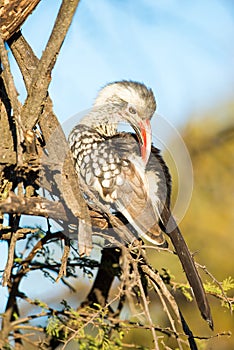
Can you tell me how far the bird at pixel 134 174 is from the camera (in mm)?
2996

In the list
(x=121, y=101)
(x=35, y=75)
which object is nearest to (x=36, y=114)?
(x=35, y=75)

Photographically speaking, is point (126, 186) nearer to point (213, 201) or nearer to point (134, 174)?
point (134, 174)

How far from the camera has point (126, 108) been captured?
3.57 meters

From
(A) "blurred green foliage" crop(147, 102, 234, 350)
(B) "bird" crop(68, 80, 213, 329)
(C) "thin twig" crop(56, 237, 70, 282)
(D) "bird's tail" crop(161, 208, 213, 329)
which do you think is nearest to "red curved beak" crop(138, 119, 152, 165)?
(B) "bird" crop(68, 80, 213, 329)

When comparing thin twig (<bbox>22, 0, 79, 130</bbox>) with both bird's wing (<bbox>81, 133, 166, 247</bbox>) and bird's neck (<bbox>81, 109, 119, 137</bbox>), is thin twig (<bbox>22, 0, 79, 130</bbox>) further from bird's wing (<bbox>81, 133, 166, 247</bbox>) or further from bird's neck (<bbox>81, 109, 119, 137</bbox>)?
bird's neck (<bbox>81, 109, 119, 137</bbox>)

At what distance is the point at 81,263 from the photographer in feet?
10.6

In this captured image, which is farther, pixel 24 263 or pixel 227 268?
pixel 227 268

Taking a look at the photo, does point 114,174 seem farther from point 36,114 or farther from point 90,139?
point 36,114

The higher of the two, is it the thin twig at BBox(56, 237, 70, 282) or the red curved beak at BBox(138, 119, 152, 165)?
the red curved beak at BBox(138, 119, 152, 165)

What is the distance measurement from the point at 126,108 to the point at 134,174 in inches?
24.4

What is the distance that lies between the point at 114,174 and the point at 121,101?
696 millimetres

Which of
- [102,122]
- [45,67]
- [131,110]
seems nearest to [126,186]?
[102,122]

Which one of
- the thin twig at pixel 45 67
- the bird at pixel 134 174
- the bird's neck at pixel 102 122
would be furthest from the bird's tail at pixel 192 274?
the thin twig at pixel 45 67

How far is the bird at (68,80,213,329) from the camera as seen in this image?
300 centimetres
